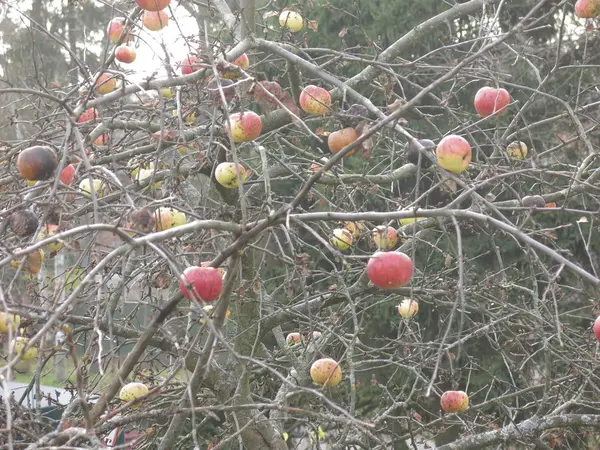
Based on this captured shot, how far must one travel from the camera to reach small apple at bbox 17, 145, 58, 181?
2.08 meters

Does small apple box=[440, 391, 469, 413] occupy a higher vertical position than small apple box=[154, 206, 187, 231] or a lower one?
lower

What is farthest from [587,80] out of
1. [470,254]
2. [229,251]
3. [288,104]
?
[229,251]

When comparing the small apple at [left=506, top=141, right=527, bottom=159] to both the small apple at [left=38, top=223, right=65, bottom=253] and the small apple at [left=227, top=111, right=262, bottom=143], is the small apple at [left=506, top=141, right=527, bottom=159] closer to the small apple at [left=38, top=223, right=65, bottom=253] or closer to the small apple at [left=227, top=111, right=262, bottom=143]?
the small apple at [left=227, top=111, right=262, bottom=143]

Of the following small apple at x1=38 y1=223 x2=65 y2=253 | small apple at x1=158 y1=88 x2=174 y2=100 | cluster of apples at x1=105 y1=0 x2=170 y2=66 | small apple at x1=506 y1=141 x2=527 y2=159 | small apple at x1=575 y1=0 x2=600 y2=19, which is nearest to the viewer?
small apple at x1=38 y1=223 x2=65 y2=253

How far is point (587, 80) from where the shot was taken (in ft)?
23.8

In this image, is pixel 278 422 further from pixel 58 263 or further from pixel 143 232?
pixel 58 263

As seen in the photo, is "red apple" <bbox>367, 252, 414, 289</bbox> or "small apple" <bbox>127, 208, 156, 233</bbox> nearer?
"small apple" <bbox>127, 208, 156, 233</bbox>

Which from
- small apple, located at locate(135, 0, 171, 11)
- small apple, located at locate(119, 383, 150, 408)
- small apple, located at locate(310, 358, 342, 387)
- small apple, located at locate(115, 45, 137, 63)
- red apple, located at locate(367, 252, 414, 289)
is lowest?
small apple, located at locate(310, 358, 342, 387)

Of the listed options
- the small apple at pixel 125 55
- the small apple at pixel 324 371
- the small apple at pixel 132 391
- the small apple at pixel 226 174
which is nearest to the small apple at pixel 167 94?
the small apple at pixel 125 55

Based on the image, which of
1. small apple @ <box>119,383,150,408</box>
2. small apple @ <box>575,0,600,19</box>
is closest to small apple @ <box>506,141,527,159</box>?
small apple @ <box>575,0,600,19</box>

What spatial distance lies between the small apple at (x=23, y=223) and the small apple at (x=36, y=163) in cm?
12

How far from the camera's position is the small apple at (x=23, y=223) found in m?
2.02

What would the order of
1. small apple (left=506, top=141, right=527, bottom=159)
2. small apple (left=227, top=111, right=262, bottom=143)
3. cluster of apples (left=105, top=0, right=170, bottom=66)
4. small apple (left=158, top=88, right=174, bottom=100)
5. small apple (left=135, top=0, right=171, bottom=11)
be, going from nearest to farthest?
small apple (left=227, top=111, right=262, bottom=143)
small apple (left=135, top=0, right=171, bottom=11)
cluster of apples (left=105, top=0, right=170, bottom=66)
small apple (left=158, top=88, right=174, bottom=100)
small apple (left=506, top=141, right=527, bottom=159)

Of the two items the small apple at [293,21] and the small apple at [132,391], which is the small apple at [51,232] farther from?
the small apple at [293,21]
